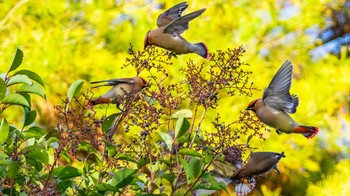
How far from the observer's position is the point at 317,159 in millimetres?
3367

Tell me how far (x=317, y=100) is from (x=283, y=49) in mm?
316

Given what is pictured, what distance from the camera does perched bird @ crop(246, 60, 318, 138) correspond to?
121 cm

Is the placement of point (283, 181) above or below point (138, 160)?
above

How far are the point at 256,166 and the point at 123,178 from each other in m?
0.17

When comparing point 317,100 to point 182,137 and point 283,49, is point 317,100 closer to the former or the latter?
point 283,49

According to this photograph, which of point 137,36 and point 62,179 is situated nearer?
point 62,179

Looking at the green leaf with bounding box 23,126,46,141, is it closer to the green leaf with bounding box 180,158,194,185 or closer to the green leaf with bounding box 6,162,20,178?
the green leaf with bounding box 6,162,20,178

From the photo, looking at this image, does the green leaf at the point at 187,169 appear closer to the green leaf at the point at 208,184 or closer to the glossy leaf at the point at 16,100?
the green leaf at the point at 208,184

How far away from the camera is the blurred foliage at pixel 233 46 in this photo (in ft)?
10.4

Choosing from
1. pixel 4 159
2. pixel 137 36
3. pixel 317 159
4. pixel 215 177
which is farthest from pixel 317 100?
pixel 4 159

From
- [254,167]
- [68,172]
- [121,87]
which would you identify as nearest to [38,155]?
[68,172]

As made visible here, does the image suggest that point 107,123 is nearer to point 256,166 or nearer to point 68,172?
point 68,172

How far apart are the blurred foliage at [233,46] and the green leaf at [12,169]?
6.89 feet

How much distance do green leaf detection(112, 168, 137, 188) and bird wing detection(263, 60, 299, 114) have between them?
0.30 meters
